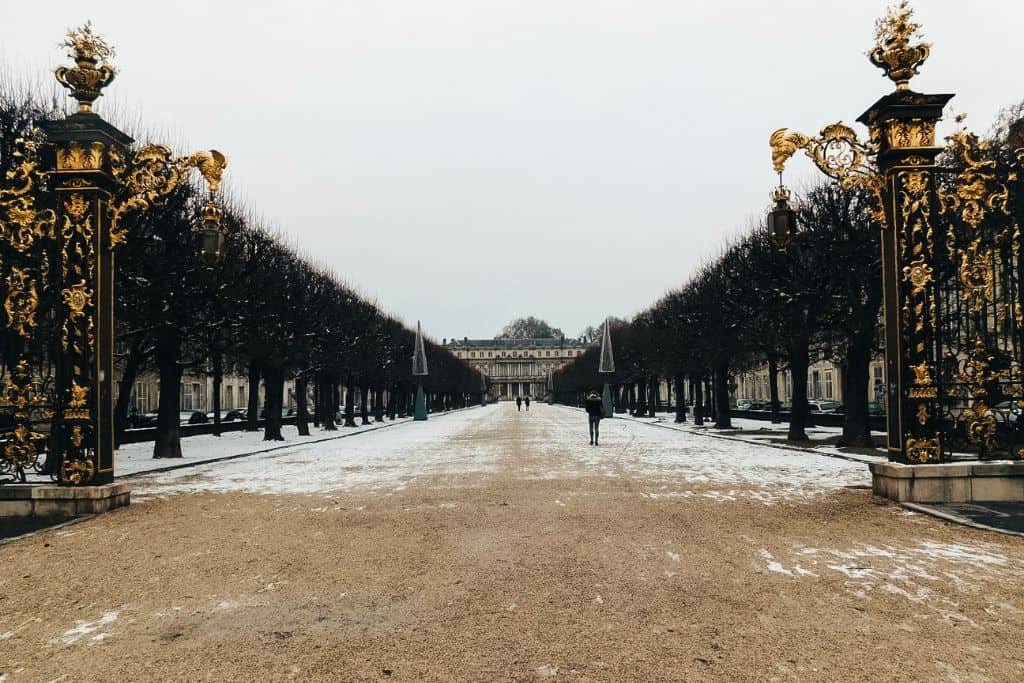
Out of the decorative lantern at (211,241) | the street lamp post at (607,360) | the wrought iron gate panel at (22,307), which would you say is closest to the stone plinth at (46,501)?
the wrought iron gate panel at (22,307)

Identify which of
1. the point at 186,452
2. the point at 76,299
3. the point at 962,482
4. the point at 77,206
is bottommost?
the point at 186,452

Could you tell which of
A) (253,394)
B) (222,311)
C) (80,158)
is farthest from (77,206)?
(253,394)

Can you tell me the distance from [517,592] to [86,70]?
11.5 meters

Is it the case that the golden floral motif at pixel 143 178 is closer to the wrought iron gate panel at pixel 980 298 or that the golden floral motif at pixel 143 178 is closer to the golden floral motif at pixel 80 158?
the golden floral motif at pixel 80 158

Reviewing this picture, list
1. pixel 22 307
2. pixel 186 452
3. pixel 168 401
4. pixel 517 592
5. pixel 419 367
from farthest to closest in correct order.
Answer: pixel 419 367 → pixel 186 452 → pixel 168 401 → pixel 22 307 → pixel 517 592

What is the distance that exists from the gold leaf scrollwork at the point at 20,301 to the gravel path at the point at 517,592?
3520 millimetres

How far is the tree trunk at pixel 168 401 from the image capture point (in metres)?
25.6

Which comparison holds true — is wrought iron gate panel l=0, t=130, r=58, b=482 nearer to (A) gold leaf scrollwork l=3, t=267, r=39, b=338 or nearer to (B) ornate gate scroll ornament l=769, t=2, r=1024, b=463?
(A) gold leaf scrollwork l=3, t=267, r=39, b=338

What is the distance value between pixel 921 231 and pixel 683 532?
652 cm

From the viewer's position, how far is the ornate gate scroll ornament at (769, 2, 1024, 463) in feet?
40.8

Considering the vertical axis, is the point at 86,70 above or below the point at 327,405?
above

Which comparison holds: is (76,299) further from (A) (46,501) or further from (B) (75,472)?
(A) (46,501)

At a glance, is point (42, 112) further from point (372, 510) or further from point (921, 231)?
point (921, 231)

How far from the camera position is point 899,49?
1275 centimetres
